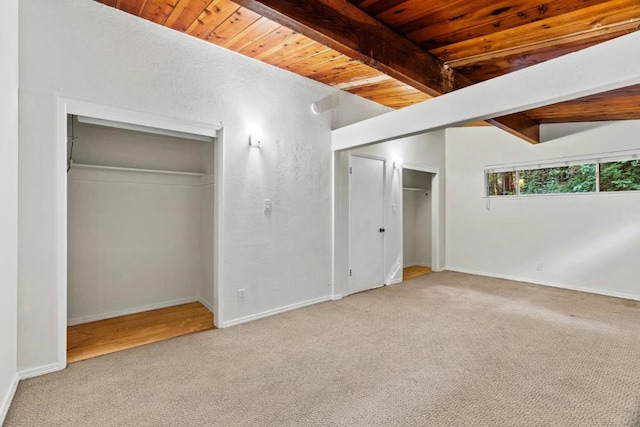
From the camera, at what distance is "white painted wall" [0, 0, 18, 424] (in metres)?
1.85

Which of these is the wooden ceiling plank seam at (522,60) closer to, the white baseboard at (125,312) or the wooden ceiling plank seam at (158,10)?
the wooden ceiling plank seam at (158,10)

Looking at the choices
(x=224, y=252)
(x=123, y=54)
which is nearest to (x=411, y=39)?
(x=123, y=54)

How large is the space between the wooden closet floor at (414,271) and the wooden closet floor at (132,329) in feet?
11.9

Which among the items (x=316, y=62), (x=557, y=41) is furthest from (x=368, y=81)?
(x=557, y=41)

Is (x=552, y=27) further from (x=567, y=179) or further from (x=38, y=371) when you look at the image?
(x=38, y=371)

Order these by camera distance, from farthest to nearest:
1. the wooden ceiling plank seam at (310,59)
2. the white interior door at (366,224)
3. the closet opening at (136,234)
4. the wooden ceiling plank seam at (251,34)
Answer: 1. the white interior door at (366,224)
2. the closet opening at (136,234)
3. the wooden ceiling plank seam at (310,59)
4. the wooden ceiling plank seam at (251,34)

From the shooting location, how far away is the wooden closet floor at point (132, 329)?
9.16ft

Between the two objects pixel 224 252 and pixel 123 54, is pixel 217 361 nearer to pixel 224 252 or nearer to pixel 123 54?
pixel 224 252

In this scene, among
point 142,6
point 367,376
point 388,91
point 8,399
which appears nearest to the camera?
point 8,399

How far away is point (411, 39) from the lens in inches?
112

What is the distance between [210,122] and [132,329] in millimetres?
2246

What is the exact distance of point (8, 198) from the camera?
196 centimetres

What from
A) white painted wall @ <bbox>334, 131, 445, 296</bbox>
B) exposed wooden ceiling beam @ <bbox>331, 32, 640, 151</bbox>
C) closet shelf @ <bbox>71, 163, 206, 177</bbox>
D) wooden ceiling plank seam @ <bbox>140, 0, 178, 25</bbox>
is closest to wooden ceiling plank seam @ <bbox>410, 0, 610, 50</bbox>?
exposed wooden ceiling beam @ <bbox>331, 32, 640, 151</bbox>

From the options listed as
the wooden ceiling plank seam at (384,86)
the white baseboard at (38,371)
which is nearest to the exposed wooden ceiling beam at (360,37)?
the wooden ceiling plank seam at (384,86)
